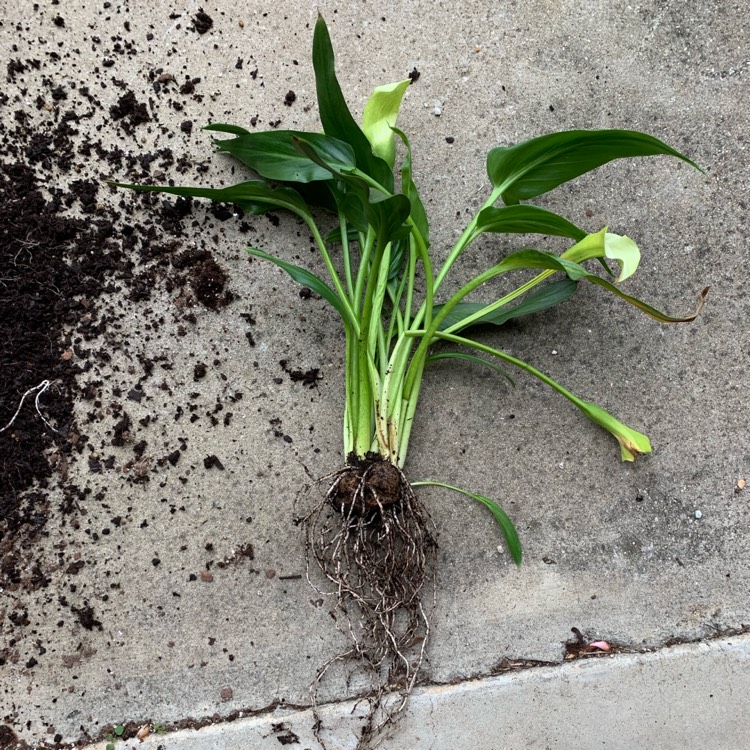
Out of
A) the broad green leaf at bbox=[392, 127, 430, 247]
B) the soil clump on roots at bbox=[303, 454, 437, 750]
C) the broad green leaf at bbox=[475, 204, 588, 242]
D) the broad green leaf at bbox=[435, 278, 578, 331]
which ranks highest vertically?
the broad green leaf at bbox=[392, 127, 430, 247]

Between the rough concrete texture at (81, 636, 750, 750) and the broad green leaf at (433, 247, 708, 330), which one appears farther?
the rough concrete texture at (81, 636, 750, 750)

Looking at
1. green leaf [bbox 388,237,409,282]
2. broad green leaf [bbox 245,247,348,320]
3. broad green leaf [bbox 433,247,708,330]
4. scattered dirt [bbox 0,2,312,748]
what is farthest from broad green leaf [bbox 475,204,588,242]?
scattered dirt [bbox 0,2,312,748]

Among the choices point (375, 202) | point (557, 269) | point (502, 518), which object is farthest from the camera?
point (502, 518)

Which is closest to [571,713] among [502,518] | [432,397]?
[502,518]

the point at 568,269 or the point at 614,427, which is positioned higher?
the point at 568,269

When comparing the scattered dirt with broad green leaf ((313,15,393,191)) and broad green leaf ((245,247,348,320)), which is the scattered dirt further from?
broad green leaf ((313,15,393,191))

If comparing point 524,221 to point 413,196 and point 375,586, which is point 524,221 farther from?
point 375,586

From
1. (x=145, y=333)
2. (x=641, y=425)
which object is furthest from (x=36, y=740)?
(x=641, y=425)
